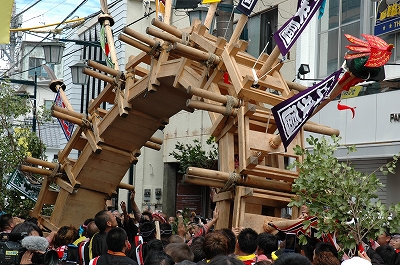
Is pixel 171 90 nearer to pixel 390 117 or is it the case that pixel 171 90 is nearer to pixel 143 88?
pixel 143 88

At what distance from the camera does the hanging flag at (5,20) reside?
12.1m

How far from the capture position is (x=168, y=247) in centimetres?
745

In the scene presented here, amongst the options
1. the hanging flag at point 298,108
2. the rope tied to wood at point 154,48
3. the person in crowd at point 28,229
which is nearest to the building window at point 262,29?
the rope tied to wood at point 154,48

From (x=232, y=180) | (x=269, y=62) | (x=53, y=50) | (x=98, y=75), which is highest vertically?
(x=53, y=50)

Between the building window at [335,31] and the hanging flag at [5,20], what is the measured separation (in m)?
9.76

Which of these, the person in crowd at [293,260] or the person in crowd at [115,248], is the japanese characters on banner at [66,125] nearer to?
the person in crowd at [115,248]

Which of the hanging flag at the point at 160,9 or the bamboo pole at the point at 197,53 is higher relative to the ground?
the hanging flag at the point at 160,9

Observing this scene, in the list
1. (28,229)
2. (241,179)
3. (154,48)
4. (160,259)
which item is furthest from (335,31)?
(160,259)

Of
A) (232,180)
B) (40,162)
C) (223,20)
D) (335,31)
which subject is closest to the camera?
(232,180)

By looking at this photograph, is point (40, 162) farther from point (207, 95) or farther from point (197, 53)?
point (207, 95)

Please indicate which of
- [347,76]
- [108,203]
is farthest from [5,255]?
[108,203]

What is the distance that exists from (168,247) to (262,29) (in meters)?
16.6

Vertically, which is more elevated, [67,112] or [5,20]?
[5,20]

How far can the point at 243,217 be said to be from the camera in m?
10.1
